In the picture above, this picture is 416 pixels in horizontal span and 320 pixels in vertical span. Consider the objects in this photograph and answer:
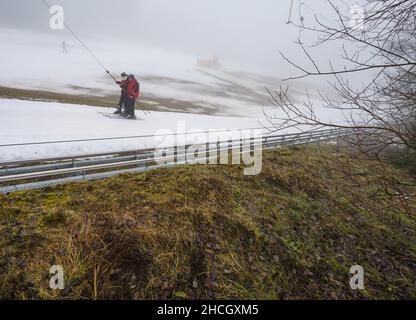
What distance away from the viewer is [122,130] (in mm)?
10922

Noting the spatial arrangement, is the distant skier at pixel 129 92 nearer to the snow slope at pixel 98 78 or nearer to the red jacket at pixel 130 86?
the red jacket at pixel 130 86

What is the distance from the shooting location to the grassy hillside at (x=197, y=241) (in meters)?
3.96

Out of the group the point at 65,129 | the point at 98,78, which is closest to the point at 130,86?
the point at 65,129

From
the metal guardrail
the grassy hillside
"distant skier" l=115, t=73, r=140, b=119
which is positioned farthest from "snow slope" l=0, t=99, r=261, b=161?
the grassy hillside

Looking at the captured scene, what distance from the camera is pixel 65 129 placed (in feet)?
31.6

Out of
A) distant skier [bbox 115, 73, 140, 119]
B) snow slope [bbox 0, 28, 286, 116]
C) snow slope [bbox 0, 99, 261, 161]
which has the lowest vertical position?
snow slope [bbox 0, 99, 261, 161]

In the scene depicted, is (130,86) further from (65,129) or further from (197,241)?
(197,241)

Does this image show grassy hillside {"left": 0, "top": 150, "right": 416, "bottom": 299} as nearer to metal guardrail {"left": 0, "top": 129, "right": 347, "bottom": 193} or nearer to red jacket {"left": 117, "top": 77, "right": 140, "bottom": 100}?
metal guardrail {"left": 0, "top": 129, "right": 347, "bottom": 193}

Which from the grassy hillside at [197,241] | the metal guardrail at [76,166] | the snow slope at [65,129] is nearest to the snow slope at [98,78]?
the snow slope at [65,129]

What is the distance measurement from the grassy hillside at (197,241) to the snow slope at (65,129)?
245cm

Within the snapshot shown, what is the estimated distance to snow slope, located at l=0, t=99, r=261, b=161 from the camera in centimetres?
768

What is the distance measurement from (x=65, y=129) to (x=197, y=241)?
23.5ft

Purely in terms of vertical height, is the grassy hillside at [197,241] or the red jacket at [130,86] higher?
the red jacket at [130,86]

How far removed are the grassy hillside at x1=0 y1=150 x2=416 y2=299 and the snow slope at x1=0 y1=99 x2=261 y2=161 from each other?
245 cm
